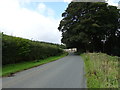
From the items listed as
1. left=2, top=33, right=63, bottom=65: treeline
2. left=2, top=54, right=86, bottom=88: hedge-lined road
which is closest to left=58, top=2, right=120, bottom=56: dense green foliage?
left=2, top=33, right=63, bottom=65: treeline

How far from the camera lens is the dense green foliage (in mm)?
32656

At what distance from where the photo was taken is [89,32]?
1330 inches

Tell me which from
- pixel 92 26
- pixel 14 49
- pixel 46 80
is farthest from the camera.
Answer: pixel 92 26

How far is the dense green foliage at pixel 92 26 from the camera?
32656 millimetres

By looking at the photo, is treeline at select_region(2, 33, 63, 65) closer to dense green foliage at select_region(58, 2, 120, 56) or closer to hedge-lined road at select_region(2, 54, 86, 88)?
hedge-lined road at select_region(2, 54, 86, 88)

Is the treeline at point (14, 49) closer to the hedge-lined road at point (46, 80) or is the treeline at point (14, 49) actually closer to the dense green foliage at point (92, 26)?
the hedge-lined road at point (46, 80)

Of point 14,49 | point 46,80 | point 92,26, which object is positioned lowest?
point 46,80

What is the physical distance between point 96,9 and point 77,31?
250 inches

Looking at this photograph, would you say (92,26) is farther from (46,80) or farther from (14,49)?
(46,80)

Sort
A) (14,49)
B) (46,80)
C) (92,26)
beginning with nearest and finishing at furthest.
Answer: (46,80) → (14,49) → (92,26)

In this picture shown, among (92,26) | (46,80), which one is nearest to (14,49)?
(46,80)

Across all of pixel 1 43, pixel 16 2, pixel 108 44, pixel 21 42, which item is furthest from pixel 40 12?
pixel 108 44

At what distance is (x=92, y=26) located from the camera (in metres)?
32.0

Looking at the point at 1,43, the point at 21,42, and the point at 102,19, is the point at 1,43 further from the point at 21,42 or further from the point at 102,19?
the point at 102,19
